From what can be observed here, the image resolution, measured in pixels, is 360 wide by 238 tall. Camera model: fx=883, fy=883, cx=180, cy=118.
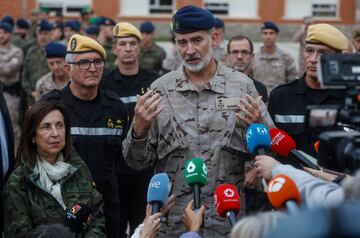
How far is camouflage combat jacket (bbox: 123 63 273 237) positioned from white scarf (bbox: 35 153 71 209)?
48cm

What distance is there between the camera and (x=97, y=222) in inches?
229

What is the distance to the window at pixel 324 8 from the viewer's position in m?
31.7

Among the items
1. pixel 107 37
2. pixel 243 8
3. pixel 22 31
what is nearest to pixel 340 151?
pixel 107 37

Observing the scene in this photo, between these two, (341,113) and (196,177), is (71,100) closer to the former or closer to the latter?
(196,177)

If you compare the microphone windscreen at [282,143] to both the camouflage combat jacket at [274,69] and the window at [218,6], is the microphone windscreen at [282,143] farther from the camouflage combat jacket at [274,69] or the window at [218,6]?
the window at [218,6]

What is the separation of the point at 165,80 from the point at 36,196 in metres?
1.12

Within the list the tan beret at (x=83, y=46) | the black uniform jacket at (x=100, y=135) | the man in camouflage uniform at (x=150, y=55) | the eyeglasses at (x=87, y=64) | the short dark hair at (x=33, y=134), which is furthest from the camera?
the man in camouflage uniform at (x=150, y=55)

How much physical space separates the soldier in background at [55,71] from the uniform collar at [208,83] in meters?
3.26

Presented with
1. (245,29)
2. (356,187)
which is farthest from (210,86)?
(245,29)

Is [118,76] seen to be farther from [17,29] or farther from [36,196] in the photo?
[17,29]

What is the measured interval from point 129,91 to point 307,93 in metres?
2.40

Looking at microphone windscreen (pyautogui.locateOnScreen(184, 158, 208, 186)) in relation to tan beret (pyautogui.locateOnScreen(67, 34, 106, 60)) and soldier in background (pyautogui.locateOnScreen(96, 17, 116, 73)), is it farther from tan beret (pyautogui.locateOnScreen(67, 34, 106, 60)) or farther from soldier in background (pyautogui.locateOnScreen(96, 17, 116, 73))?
soldier in background (pyautogui.locateOnScreen(96, 17, 116, 73))

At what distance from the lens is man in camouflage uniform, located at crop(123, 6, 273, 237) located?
5.55 meters

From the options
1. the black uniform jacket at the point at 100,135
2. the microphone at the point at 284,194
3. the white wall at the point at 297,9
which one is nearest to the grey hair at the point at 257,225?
the microphone at the point at 284,194
